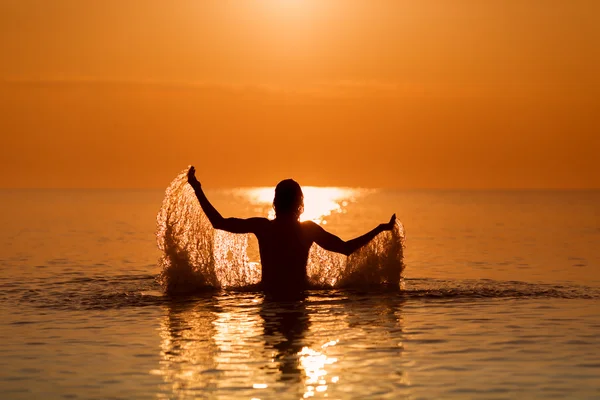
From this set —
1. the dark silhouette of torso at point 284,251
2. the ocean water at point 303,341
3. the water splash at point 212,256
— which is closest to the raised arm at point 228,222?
the dark silhouette of torso at point 284,251

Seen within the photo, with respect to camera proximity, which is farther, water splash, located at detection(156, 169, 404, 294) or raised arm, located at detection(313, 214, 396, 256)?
water splash, located at detection(156, 169, 404, 294)

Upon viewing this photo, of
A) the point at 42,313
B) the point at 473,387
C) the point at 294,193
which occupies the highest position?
the point at 294,193

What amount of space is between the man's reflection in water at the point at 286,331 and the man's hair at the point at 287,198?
5.73ft

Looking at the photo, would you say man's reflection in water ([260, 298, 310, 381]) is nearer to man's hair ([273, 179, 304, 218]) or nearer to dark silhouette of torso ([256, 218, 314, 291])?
dark silhouette of torso ([256, 218, 314, 291])

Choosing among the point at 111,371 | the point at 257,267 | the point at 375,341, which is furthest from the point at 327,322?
the point at 257,267

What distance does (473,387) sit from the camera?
36.4 feet

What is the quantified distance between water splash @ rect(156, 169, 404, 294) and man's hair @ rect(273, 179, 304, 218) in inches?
107

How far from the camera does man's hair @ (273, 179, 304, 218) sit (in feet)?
57.1

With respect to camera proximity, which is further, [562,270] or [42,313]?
[562,270]

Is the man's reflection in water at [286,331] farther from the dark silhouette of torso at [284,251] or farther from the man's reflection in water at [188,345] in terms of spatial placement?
the man's reflection in water at [188,345]

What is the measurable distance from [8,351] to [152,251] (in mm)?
24455

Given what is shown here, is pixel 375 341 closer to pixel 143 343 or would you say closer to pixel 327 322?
pixel 327 322

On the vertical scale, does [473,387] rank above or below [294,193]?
below

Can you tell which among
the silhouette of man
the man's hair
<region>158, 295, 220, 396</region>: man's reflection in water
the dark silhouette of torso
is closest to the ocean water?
<region>158, 295, 220, 396</region>: man's reflection in water
